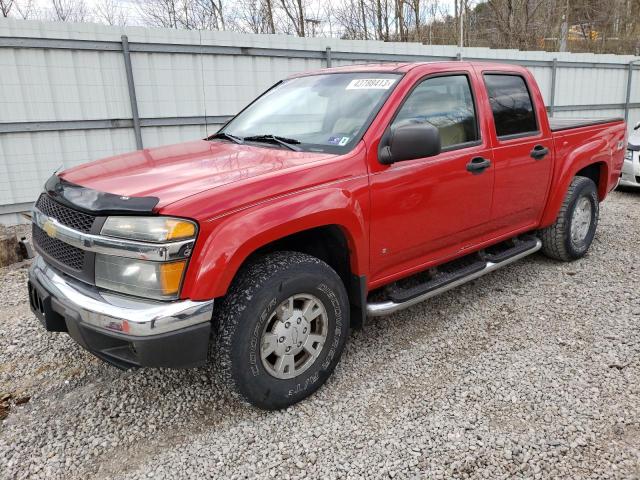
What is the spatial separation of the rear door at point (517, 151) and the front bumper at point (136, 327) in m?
2.53

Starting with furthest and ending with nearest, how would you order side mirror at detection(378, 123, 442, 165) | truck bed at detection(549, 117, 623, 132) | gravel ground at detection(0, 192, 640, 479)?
truck bed at detection(549, 117, 623, 132) → side mirror at detection(378, 123, 442, 165) → gravel ground at detection(0, 192, 640, 479)

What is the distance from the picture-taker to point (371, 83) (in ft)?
10.8

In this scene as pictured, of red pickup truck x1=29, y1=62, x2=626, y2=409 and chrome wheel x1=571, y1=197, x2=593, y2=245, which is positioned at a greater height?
red pickup truck x1=29, y1=62, x2=626, y2=409

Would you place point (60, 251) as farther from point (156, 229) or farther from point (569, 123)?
point (569, 123)

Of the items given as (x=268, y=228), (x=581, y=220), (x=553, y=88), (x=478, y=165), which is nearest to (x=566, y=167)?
(x=581, y=220)

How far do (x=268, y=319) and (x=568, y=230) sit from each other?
11.4 feet

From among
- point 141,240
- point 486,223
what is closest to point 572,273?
point 486,223

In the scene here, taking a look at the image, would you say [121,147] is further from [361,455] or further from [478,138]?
[361,455]

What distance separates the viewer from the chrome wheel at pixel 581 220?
4.87 m

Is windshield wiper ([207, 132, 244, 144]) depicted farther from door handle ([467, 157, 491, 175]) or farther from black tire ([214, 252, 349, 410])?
door handle ([467, 157, 491, 175])

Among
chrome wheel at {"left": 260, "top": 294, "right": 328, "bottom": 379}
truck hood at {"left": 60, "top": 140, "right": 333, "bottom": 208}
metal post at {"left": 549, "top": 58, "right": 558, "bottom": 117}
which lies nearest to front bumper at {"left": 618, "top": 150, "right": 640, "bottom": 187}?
metal post at {"left": 549, "top": 58, "right": 558, "bottom": 117}

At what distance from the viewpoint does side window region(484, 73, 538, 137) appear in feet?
12.7

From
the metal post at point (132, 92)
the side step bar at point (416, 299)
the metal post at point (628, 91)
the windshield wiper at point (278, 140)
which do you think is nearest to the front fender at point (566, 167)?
the side step bar at point (416, 299)

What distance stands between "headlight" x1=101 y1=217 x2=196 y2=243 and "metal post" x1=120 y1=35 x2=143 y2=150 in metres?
5.73
